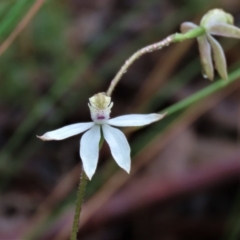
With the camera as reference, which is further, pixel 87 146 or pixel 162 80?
pixel 162 80

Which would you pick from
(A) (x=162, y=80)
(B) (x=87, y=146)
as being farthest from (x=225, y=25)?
(A) (x=162, y=80)

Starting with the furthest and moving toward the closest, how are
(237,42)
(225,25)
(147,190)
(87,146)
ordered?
(237,42) → (147,190) → (225,25) → (87,146)

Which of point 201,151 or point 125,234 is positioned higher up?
point 201,151

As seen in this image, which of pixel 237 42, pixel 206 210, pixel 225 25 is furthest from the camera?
pixel 237 42

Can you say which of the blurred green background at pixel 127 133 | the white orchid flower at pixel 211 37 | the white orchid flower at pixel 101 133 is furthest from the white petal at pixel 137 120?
the blurred green background at pixel 127 133

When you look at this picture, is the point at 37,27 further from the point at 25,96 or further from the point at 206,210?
the point at 206,210

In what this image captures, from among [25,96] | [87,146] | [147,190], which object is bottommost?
[87,146]
